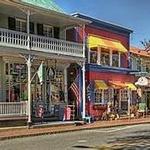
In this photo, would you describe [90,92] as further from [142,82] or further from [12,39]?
[12,39]

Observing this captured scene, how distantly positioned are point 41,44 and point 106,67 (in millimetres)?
8877

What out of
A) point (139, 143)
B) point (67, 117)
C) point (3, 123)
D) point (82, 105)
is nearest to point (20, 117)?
point (3, 123)

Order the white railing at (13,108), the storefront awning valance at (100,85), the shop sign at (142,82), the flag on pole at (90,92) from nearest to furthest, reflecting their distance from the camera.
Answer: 1. the white railing at (13,108)
2. the flag on pole at (90,92)
3. the storefront awning valance at (100,85)
4. the shop sign at (142,82)

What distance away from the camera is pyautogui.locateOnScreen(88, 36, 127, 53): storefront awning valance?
34188 millimetres

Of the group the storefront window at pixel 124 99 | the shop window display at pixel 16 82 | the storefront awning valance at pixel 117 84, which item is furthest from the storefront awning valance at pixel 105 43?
the shop window display at pixel 16 82

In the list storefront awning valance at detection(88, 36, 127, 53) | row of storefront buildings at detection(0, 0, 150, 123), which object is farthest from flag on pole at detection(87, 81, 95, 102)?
storefront awning valance at detection(88, 36, 127, 53)

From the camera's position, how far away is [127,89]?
39125mm

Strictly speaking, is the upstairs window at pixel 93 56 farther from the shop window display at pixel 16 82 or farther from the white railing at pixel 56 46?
the shop window display at pixel 16 82

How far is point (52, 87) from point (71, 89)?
1.74 metres

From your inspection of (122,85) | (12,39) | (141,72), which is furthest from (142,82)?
Result: (12,39)

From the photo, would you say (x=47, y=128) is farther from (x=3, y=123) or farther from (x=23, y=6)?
(x=23, y=6)

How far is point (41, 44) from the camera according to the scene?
93.0 ft

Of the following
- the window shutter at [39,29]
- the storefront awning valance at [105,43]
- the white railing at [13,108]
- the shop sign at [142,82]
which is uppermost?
the window shutter at [39,29]

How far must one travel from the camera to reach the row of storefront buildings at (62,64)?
27.1m
